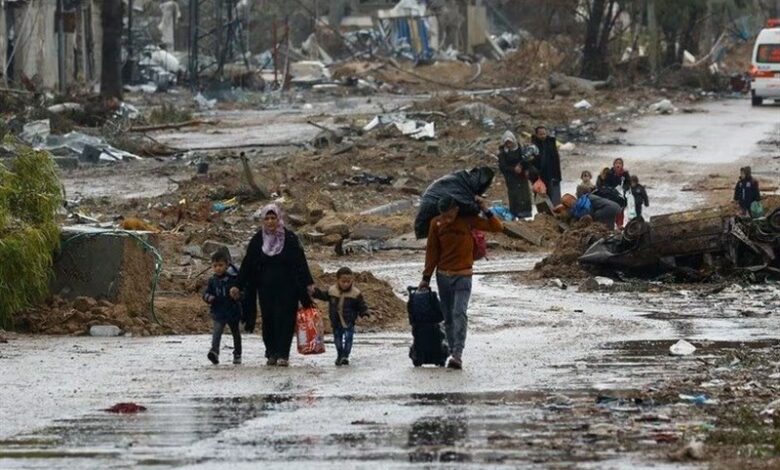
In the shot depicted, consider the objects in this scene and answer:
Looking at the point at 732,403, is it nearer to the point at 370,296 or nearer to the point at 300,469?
the point at 300,469

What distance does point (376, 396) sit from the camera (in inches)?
501

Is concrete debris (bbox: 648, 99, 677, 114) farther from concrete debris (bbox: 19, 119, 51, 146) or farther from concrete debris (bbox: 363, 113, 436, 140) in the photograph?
concrete debris (bbox: 19, 119, 51, 146)

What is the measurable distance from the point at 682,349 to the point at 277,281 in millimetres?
3407

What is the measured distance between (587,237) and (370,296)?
15.4 ft

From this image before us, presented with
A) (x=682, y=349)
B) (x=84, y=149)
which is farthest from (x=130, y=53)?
(x=682, y=349)

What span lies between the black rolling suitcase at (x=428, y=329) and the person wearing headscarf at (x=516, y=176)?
42.0 ft

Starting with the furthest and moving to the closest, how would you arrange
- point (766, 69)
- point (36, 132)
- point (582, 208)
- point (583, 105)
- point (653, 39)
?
point (653, 39)
point (766, 69)
point (583, 105)
point (36, 132)
point (582, 208)

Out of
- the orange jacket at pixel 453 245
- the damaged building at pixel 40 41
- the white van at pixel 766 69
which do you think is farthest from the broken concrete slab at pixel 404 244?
the white van at pixel 766 69

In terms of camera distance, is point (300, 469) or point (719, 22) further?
point (719, 22)

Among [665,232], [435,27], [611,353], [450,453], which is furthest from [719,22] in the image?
[450,453]

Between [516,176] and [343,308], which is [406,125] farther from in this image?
[343,308]

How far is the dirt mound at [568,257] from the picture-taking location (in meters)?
22.1

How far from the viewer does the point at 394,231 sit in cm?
2672

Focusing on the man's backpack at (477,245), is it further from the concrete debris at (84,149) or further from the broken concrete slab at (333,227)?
the concrete debris at (84,149)
